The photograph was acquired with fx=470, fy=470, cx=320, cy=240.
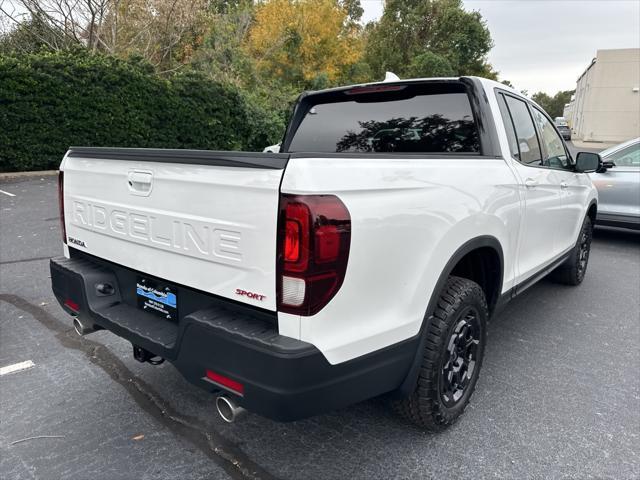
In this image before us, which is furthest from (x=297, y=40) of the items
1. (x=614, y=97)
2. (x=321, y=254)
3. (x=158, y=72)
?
(x=614, y=97)

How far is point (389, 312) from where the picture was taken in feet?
6.53

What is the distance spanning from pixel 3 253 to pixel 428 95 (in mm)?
5535

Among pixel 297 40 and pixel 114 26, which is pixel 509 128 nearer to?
pixel 114 26

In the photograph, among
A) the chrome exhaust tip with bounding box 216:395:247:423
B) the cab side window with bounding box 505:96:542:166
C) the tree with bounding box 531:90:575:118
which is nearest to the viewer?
the chrome exhaust tip with bounding box 216:395:247:423

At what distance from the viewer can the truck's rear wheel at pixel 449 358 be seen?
7.50 ft

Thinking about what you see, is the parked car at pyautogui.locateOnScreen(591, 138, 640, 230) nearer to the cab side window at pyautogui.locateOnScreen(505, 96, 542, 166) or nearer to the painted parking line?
the cab side window at pyautogui.locateOnScreen(505, 96, 542, 166)

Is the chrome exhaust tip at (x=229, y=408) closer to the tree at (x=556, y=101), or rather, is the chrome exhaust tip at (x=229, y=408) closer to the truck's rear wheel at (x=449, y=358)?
the truck's rear wheel at (x=449, y=358)

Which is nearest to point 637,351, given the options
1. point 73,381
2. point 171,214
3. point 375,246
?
point 375,246

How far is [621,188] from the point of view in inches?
265

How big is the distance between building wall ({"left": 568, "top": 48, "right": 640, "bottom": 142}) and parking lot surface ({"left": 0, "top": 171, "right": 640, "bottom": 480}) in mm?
43376

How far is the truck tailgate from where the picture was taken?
1.79m

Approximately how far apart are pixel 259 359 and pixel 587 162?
12.6 feet

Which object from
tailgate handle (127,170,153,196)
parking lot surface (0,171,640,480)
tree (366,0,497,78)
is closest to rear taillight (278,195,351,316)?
tailgate handle (127,170,153,196)

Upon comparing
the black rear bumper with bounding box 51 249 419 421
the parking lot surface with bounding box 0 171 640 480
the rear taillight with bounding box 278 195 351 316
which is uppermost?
the rear taillight with bounding box 278 195 351 316
